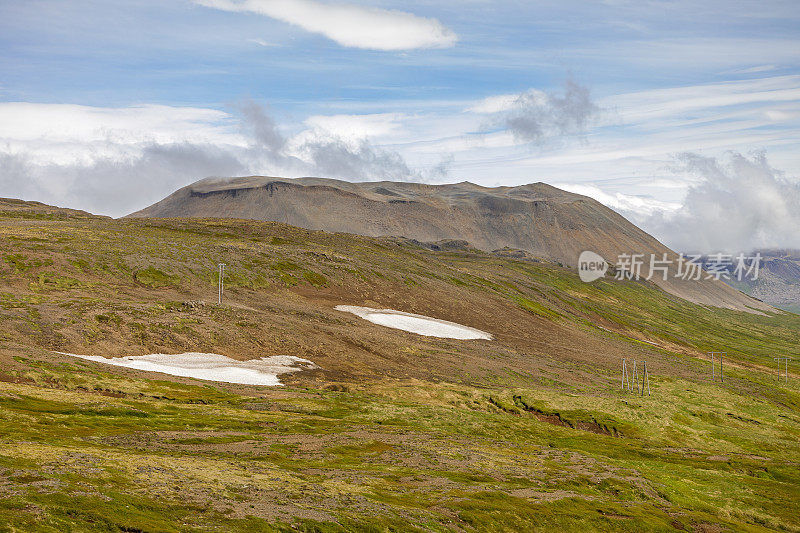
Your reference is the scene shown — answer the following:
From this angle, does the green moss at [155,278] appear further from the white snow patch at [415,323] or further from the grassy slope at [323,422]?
the white snow patch at [415,323]

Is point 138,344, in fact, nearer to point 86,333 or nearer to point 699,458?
point 86,333

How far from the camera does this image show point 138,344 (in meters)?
94.2

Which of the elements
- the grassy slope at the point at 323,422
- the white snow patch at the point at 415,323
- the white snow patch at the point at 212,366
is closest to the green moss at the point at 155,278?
the grassy slope at the point at 323,422

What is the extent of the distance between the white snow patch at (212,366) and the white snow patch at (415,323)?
43561mm

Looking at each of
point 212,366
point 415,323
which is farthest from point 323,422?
point 415,323

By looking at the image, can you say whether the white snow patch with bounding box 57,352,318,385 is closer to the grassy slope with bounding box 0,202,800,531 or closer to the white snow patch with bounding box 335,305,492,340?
the grassy slope with bounding box 0,202,800,531

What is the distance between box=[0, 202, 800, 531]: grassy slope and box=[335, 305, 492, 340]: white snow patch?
22.0 feet

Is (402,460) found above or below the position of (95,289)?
below

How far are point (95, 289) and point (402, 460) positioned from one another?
279 feet

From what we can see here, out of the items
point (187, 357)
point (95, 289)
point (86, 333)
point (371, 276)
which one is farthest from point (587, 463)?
point (371, 276)

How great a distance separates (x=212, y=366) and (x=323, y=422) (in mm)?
31007

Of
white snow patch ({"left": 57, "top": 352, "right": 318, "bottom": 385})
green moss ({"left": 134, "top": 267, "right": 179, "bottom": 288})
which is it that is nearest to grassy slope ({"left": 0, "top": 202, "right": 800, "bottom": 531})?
green moss ({"left": 134, "top": 267, "right": 179, "bottom": 288})

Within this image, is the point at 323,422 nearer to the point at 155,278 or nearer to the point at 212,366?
the point at 212,366

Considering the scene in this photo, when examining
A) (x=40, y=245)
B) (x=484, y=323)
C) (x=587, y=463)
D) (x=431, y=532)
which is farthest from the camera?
(x=484, y=323)
